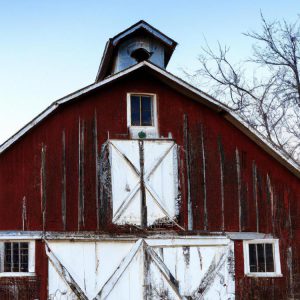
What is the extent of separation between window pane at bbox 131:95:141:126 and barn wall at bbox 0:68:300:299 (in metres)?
0.22

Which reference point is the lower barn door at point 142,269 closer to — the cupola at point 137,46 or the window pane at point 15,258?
the window pane at point 15,258

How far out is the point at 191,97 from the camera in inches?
572

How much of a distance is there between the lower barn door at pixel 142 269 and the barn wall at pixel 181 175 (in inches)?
14.1

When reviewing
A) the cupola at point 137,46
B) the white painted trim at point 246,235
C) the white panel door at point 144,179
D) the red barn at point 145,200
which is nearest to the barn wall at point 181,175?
the red barn at point 145,200

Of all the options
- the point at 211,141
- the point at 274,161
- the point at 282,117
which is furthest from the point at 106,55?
the point at 282,117

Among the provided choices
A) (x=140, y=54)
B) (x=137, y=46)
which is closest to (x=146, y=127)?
(x=137, y=46)

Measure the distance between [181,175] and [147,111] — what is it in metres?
1.79

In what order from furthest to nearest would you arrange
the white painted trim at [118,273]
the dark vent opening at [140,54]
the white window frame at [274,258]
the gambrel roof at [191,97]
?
the dark vent opening at [140,54] < the white window frame at [274,258] < the gambrel roof at [191,97] < the white painted trim at [118,273]

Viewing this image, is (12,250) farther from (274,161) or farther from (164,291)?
(274,161)

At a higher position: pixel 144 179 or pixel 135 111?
pixel 135 111

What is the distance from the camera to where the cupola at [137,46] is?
15750 millimetres

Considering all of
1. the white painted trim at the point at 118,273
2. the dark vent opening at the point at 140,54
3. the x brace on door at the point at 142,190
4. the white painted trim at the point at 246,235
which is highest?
the dark vent opening at the point at 140,54

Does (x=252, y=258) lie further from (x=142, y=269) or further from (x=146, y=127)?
(x=146, y=127)

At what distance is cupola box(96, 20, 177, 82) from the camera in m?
15.8
